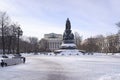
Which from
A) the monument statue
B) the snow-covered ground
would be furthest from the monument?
the snow-covered ground

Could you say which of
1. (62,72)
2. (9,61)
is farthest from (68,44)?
(62,72)

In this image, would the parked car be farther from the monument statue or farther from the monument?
the monument statue

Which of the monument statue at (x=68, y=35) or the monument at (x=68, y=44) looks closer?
the monument at (x=68, y=44)

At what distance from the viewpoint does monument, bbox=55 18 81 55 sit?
95125 mm

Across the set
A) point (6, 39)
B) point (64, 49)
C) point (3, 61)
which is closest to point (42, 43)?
point (64, 49)

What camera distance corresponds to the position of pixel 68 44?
333 feet

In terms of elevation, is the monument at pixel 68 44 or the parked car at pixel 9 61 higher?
the monument at pixel 68 44

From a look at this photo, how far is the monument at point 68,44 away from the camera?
95125 millimetres

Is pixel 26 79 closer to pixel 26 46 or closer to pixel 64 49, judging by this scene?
pixel 64 49

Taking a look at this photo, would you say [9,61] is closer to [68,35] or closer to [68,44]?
[68,44]

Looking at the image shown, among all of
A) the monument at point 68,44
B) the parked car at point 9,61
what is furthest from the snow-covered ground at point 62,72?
the monument at point 68,44

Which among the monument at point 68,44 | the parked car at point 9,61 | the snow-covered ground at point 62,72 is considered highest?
the monument at point 68,44

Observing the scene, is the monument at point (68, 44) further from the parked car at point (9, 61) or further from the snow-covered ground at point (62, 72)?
the snow-covered ground at point (62, 72)

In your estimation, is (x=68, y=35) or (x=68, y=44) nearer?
(x=68, y=44)
